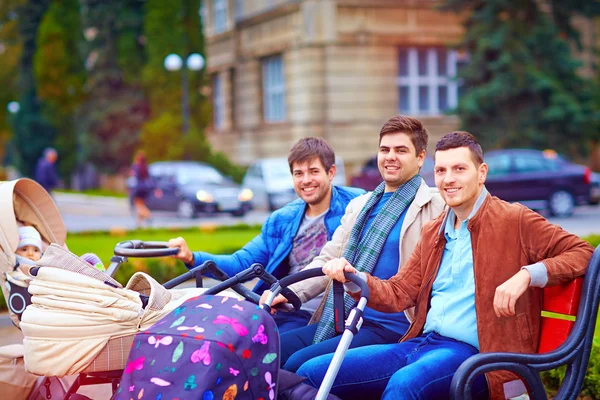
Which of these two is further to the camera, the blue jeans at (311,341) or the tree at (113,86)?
the tree at (113,86)

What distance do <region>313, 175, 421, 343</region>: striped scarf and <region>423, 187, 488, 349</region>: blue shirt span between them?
17.8 inches

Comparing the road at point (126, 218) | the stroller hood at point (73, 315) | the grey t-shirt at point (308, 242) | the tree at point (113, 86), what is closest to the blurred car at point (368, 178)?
the road at point (126, 218)

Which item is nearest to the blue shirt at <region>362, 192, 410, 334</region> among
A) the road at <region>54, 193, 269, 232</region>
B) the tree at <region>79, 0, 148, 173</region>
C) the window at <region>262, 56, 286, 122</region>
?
the road at <region>54, 193, 269, 232</region>

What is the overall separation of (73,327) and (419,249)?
154 cm

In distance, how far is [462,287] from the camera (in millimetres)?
3875

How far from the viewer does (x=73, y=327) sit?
368cm

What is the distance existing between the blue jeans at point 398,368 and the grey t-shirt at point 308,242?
46.5 inches

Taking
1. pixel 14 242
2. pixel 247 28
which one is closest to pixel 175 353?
pixel 14 242

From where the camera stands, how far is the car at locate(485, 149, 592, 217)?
20.9m

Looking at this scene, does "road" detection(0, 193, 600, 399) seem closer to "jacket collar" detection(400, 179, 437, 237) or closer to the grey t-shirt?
the grey t-shirt

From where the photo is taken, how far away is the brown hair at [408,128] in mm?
4469

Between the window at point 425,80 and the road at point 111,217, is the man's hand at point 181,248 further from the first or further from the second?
the window at point 425,80

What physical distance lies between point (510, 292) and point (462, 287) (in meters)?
0.37

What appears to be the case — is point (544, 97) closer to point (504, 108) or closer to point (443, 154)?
point (504, 108)
